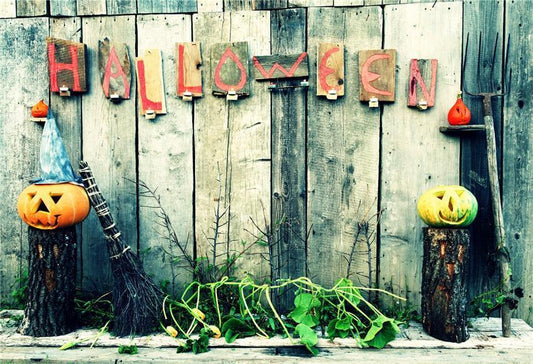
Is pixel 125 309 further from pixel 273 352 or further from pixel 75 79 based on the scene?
pixel 75 79

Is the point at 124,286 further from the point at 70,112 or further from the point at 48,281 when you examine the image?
the point at 70,112

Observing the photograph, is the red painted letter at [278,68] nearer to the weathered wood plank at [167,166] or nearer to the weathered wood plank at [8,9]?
the weathered wood plank at [167,166]

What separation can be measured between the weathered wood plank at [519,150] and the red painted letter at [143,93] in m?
1.98

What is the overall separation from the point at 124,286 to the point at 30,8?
1749 mm

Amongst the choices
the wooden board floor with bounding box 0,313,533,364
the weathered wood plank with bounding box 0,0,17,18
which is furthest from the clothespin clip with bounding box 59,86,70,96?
the wooden board floor with bounding box 0,313,533,364

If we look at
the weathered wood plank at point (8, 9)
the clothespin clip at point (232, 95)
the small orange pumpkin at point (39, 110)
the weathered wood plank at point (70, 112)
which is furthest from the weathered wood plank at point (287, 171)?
the weathered wood plank at point (8, 9)

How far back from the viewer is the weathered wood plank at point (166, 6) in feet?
8.29

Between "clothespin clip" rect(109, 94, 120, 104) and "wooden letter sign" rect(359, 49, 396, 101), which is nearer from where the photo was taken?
"wooden letter sign" rect(359, 49, 396, 101)

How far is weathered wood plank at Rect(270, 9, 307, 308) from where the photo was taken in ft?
8.18

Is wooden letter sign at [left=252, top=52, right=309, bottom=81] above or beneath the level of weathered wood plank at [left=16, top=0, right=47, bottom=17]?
beneath

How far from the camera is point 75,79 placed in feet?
8.26

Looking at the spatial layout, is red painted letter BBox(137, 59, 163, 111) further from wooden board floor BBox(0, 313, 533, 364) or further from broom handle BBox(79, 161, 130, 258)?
wooden board floor BBox(0, 313, 533, 364)

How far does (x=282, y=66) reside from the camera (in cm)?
247

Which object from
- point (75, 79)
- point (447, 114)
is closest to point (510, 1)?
point (447, 114)
